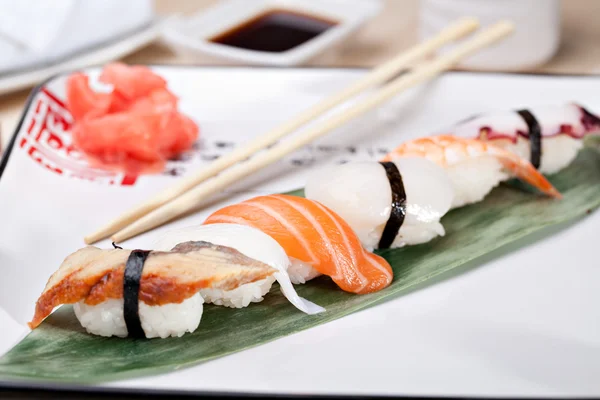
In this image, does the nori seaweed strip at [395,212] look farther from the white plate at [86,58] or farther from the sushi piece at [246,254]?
the white plate at [86,58]

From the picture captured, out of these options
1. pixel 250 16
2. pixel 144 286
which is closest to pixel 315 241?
pixel 144 286

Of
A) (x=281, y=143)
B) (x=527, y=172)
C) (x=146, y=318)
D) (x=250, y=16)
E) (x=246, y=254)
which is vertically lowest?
(x=146, y=318)

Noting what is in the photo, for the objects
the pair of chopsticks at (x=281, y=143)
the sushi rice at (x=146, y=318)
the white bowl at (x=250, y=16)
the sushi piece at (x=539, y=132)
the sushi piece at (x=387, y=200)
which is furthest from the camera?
the white bowl at (x=250, y=16)

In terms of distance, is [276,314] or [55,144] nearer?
[276,314]

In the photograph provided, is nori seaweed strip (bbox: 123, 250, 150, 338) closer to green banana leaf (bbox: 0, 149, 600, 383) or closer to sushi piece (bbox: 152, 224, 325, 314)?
green banana leaf (bbox: 0, 149, 600, 383)

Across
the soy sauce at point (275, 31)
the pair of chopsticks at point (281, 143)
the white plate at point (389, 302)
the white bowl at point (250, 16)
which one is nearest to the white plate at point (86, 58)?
the white bowl at point (250, 16)

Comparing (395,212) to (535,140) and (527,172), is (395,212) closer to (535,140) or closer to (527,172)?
(527,172)

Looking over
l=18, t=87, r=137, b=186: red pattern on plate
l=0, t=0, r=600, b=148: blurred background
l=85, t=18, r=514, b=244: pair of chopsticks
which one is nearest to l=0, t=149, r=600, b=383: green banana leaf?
l=85, t=18, r=514, b=244: pair of chopsticks
